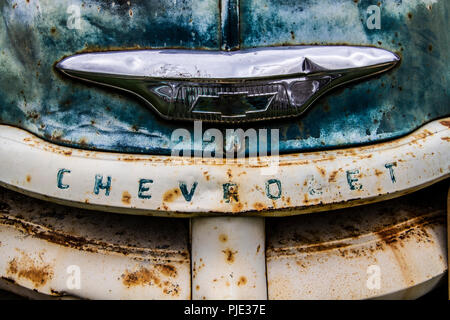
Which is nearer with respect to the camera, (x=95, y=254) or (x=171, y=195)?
(x=171, y=195)

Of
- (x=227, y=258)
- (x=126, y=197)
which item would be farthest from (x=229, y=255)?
(x=126, y=197)

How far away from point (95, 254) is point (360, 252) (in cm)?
58

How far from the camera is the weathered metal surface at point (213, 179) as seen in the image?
1.08 meters

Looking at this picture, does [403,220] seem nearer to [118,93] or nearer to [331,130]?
[331,130]

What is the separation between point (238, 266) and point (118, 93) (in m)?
0.43

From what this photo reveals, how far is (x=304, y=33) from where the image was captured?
113 centimetres

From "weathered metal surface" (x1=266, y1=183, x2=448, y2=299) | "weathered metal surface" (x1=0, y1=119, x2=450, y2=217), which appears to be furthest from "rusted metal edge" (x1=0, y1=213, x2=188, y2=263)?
"weathered metal surface" (x1=266, y1=183, x2=448, y2=299)

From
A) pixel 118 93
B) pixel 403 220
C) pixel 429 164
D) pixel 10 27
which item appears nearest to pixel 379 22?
pixel 429 164

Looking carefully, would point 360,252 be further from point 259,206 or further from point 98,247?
point 98,247

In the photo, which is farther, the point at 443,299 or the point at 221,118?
the point at 443,299

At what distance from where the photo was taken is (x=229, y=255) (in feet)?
3.60

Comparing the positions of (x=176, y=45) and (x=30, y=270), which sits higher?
(x=176, y=45)

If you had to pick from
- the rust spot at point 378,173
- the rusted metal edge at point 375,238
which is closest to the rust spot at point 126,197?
the rusted metal edge at point 375,238

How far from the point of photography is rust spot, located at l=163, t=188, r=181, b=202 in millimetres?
1086
